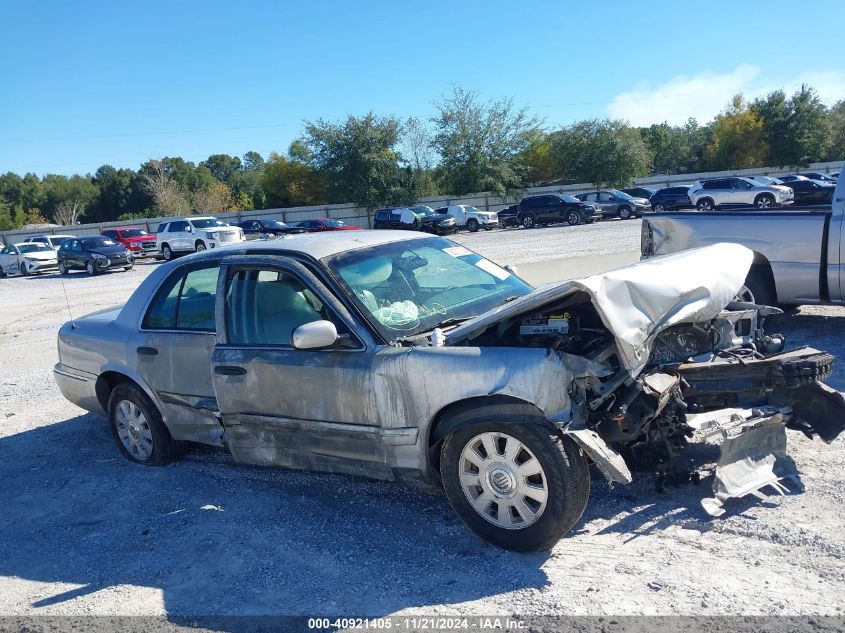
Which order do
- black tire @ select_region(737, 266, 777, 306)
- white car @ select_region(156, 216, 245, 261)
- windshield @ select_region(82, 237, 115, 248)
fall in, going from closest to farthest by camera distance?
black tire @ select_region(737, 266, 777, 306) → windshield @ select_region(82, 237, 115, 248) → white car @ select_region(156, 216, 245, 261)

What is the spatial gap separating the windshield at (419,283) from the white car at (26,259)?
96.8 ft

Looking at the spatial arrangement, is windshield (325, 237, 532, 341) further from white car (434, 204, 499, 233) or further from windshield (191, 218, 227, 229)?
white car (434, 204, 499, 233)

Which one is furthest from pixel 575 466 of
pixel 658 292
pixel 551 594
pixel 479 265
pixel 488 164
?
pixel 488 164

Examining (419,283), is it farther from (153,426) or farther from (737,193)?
(737,193)

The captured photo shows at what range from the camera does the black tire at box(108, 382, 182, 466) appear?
5508mm

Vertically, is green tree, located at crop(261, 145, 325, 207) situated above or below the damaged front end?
above

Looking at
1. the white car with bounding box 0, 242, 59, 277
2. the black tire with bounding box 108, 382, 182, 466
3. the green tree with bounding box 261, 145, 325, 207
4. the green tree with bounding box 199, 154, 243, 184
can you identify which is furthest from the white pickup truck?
the green tree with bounding box 199, 154, 243, 184

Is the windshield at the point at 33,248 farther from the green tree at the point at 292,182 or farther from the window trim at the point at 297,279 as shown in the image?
the green tree at the point at 292,182

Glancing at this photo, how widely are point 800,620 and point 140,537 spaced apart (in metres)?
3.75

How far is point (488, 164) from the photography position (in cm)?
5756

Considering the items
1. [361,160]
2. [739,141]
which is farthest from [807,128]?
[361,160]

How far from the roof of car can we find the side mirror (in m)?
0.69

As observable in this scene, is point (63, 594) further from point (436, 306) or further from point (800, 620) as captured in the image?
point (800, 620)

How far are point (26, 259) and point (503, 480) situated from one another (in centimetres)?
3138
